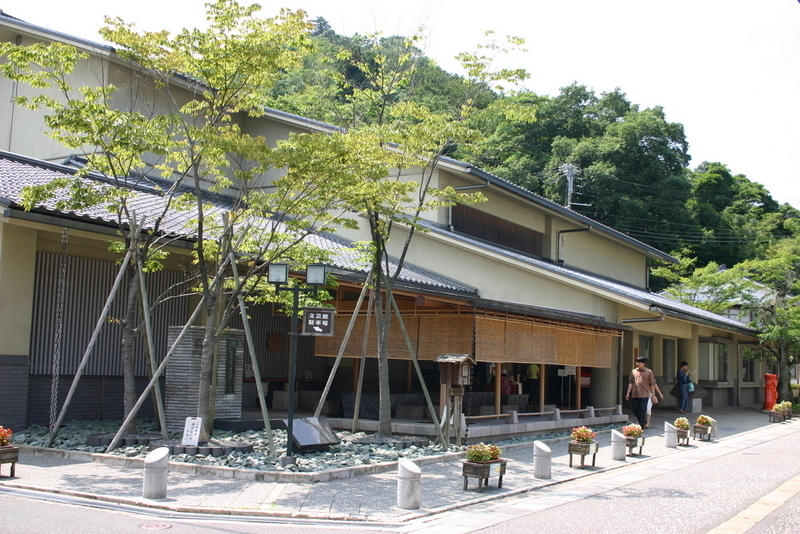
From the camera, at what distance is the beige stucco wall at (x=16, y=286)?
12.7 metres

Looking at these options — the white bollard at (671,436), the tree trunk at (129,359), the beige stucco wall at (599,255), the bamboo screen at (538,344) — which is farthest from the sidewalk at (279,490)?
the beige stucco wall at (599,255)

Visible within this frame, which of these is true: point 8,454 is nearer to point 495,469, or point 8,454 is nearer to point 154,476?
point 154,476

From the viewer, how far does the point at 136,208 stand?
14891 millimetres

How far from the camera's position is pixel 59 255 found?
14.2 meters

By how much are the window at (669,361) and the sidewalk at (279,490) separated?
15.8 m

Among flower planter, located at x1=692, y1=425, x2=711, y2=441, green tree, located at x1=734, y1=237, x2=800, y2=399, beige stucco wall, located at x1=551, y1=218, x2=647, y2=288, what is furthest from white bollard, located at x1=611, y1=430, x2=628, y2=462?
green tree, located at x1=734, y1=237, x2=800, y2=399

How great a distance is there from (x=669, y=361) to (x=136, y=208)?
2043 cm

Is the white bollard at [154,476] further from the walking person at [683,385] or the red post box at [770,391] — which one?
the red post box at [770,391]

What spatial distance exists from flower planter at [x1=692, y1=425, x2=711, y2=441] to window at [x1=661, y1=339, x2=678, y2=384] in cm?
904

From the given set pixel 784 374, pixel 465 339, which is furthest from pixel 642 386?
pixel 784 374

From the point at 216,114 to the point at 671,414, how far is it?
18297 mm

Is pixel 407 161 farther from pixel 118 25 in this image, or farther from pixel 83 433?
pixel 83 433

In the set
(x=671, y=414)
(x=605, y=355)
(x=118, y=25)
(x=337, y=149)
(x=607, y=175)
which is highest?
(x=607, y=175)

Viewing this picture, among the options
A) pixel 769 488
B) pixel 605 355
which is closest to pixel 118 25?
pixel 769 488
